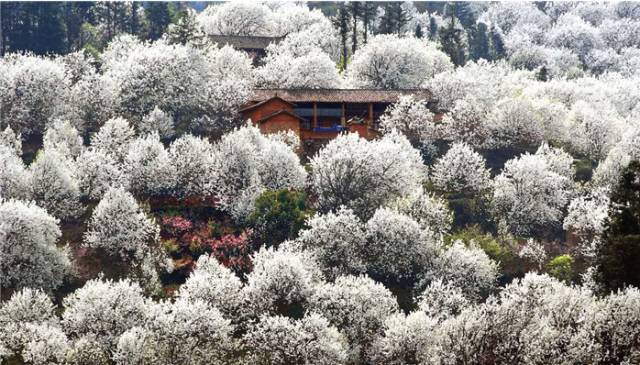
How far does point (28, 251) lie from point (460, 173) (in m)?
36.7

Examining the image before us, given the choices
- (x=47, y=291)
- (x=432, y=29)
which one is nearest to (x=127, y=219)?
(x=47, y=291)

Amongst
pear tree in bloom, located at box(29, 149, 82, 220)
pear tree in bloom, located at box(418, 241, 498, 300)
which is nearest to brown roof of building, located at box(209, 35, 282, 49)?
pear tree in bloom, located at box(29, 149, 82, 220)

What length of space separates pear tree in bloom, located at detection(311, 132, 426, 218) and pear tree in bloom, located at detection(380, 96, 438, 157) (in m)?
11.2

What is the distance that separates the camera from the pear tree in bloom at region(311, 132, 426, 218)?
85.0 metres

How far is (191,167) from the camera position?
86.4 m

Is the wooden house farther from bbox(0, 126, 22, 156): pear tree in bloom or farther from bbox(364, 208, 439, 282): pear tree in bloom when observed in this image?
bbox(0, 126, 22, 156): pear tree in bloom

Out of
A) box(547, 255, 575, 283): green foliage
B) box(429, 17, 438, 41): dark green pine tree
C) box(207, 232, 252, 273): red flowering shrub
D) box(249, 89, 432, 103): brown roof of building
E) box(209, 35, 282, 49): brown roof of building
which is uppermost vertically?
box(249, 89, 432, 103): brown roof of building

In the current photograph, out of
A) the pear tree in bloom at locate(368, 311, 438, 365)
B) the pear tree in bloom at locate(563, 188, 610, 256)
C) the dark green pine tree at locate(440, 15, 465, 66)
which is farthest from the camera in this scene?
the dark green pine tree at locate(440, 15, 465, 66)

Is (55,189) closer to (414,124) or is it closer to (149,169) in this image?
(149,169)

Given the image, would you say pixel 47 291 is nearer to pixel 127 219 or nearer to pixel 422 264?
pixel 127 219

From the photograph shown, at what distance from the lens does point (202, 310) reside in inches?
2500

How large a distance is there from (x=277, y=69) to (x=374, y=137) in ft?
71.4

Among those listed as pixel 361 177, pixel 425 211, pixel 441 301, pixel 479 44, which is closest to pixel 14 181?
pixel 361 177

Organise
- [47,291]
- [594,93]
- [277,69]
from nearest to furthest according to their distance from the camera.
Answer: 1. [47,291]
2. [277,69]
3. [594,93]
